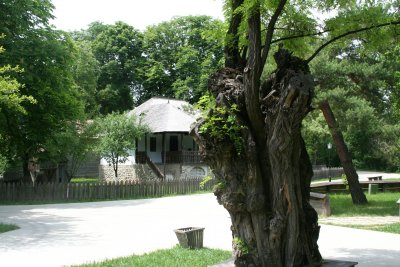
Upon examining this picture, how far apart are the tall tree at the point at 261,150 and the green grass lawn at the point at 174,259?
6.58 feet

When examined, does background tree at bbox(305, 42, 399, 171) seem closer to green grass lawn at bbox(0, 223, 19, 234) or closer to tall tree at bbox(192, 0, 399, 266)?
tall tree at bbox(192, 0, 399, 266)

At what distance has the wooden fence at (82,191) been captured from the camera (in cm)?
2402

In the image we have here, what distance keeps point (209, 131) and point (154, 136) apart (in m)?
34.9

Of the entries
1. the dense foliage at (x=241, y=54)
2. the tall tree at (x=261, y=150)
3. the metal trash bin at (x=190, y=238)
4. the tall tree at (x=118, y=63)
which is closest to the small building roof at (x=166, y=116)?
the dense foliage at (x=241, y=54)

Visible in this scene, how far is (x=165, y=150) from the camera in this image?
40.0 meters

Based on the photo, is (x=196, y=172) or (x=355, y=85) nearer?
(x=355, y=85)

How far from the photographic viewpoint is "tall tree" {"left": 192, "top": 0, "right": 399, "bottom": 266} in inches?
259

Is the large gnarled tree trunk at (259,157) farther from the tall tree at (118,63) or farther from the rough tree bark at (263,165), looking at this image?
the tall tree at (118,63)

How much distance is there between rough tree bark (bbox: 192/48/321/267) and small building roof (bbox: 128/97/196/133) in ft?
97.6

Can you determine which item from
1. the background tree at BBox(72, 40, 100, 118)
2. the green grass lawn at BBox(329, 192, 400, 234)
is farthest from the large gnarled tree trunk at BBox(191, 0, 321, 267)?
the background tree at BBox(72, 40, 100, 118)

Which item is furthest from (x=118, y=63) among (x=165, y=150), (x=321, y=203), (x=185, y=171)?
(x=321, y=203)

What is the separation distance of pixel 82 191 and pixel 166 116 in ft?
51.4

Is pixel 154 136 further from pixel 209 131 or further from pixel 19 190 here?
pixel 209 131

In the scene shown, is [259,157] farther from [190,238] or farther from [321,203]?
[321,203]
